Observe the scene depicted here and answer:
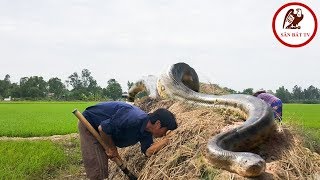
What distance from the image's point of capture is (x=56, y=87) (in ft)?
262

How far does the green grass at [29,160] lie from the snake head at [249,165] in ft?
11.4

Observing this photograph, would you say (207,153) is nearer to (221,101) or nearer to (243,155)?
(243,155)

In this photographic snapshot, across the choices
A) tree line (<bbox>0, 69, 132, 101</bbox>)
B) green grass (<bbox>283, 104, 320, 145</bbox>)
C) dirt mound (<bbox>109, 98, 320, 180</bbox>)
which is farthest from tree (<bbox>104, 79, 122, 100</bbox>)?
dirt mound (<bbox>109, 98, 320, 180</bbox>)

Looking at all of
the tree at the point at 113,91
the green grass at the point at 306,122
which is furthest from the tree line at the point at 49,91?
the green grass at the point at 306,122

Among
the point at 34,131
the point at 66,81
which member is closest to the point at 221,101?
the point at 34,131

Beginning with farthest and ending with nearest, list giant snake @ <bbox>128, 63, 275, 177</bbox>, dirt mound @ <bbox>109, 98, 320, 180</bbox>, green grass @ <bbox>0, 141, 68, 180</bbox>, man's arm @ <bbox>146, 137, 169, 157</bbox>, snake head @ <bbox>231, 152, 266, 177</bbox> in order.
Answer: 1. green grass @ <bbox>0, 141, 68, 180</bbox>
2. man's arm @ <bbox>146, 137, 169, 157</bbox>
3. dirt mound @ <bbox>109, 98, 320, 180</bbox>
4. giant snake @ <bbox>128, 63, 275, 177</bbox>
5. snake head @ <bbox>231, 152, 266, 177</bbox>

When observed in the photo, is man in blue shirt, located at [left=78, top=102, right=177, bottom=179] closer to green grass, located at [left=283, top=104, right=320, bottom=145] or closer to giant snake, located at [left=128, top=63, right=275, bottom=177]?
giant snake, located at [left=128, top=63, right=275, bottom=177]

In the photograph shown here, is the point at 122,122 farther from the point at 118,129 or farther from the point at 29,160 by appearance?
the point at 29,160

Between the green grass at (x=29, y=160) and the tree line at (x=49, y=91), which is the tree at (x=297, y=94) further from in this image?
the green grass at (x=29, y=160)

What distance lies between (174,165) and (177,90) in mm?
3733

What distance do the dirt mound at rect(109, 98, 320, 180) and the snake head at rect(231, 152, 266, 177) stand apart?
95 mm

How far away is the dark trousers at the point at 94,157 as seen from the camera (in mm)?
5891

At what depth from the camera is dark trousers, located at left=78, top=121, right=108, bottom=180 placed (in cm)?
589

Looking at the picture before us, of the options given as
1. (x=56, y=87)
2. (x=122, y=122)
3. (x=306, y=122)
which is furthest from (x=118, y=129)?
(x=56, y=87)
